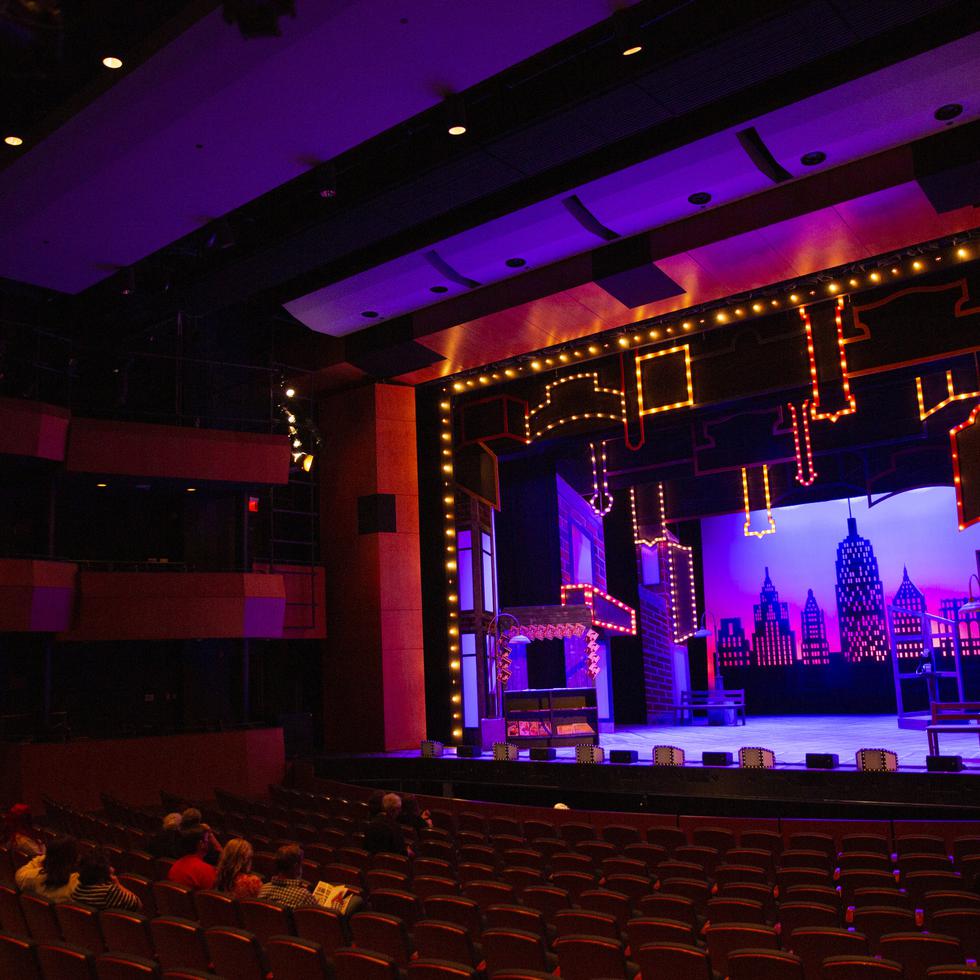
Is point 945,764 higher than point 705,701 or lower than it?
lower

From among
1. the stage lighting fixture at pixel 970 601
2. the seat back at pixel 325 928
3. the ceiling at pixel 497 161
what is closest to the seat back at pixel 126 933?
the seat back at pixel 325 928

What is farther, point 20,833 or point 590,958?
point 20,833

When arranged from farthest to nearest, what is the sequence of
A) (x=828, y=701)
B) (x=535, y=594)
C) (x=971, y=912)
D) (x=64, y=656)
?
(x=828, y=701) → (x=535, y=594) → (x=64, y=656) → (x=971, y=912)

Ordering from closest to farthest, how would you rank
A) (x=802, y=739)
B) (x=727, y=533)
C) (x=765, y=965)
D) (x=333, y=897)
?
(x=765, y=965) < (x=333, y=897) < (x=802, y=739) < (x=727, y=533)

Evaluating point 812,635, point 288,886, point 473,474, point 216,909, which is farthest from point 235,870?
point 812,635

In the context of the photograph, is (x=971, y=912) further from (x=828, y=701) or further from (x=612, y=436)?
(x=828, y=701)

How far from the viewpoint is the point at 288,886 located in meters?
6.06

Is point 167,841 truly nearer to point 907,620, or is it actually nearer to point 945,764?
point 945,764

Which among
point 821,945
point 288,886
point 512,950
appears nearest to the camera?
point 821,945

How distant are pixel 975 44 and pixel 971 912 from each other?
8109 mm

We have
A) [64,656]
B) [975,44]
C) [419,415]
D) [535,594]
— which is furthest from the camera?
[535,594]

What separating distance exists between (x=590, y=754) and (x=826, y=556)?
1125 centimetres

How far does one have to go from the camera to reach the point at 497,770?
15180 mm

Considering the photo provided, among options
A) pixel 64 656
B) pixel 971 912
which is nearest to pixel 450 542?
pixel 64 656
